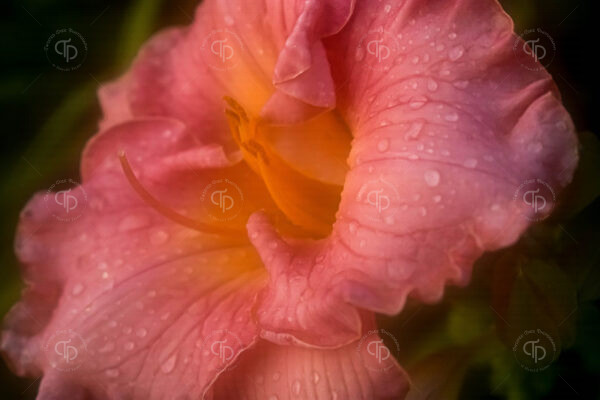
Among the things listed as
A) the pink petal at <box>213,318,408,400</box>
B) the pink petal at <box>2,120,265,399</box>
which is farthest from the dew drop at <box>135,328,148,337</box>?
the pink petal at <box>213,318,408,400</box>

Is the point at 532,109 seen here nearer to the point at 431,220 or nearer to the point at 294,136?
the point at 431,220

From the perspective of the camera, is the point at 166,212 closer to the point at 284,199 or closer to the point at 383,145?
the point at 284,199

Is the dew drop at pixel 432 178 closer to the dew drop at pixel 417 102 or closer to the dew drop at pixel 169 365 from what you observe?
the dew drop at pixel 417 102

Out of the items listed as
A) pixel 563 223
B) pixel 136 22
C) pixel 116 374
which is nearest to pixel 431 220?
pixel 563 223

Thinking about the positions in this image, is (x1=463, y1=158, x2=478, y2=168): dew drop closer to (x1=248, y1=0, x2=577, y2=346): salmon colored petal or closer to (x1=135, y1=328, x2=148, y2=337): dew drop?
(x1=248, y1=0, x2=577, y2=346): salmon colored petal

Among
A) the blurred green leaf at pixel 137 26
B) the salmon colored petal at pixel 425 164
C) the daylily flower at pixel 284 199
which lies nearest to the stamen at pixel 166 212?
the daylily flower at pixel 284 199

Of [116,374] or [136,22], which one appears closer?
[116,374]

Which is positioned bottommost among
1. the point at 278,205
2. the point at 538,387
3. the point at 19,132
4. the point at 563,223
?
the point at 538,387
